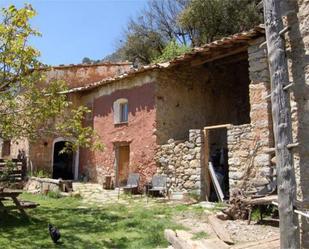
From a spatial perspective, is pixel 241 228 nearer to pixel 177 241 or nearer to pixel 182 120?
pixel 177 241

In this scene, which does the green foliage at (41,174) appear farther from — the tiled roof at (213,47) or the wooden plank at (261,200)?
the wooden plank at (261,200)

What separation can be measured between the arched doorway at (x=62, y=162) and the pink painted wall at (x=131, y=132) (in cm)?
120

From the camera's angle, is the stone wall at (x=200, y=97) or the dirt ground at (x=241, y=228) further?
the stone wall at (x=200, y=97)

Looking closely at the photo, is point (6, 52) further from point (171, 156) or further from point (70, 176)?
point (70, 176)

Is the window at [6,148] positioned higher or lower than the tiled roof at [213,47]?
lower

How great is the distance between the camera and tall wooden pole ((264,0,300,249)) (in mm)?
3111

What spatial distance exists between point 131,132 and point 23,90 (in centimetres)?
563

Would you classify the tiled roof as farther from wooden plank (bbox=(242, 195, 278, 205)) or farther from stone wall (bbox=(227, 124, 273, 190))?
wooden plank (bbox=(242, 195, 278, 205))

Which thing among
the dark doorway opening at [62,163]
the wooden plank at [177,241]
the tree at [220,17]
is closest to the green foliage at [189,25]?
the tree at [220,17]

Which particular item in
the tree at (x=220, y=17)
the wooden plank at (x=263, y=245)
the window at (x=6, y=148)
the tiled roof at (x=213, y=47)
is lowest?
the wooden plank at (x=263, y=245)

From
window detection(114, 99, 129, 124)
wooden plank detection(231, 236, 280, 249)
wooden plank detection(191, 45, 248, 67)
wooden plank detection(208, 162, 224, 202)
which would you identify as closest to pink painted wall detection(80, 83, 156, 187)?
window detection(114, 99, 129, 124)

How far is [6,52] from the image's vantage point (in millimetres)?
7586

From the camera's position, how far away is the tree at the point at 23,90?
300 inches

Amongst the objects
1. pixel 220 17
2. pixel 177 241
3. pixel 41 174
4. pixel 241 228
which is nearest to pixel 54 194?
pixel 41 174
